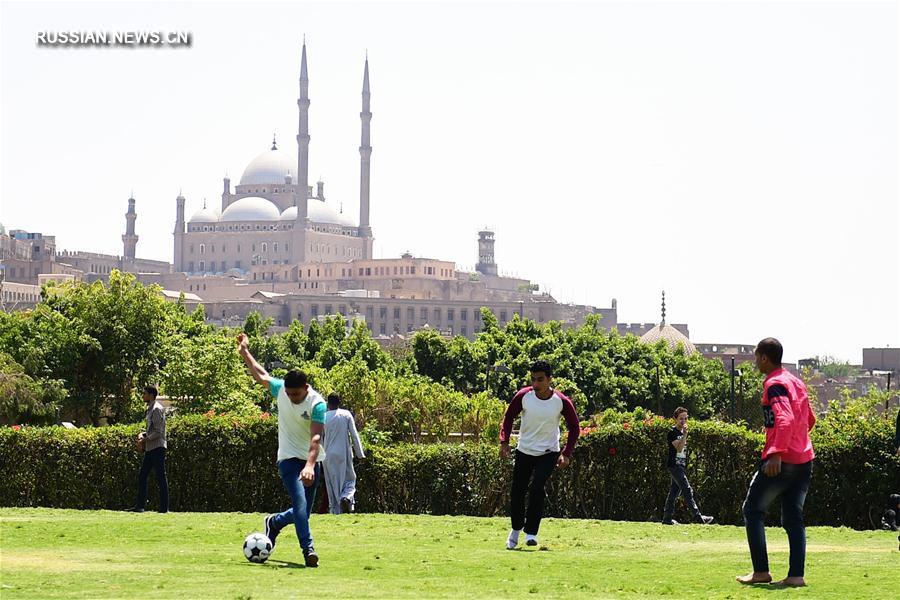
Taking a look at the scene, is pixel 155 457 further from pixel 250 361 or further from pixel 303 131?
pixel 303 131

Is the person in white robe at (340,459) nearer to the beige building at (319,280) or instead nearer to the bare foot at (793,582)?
the bare foot at (793,582)

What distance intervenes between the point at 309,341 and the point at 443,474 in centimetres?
5003

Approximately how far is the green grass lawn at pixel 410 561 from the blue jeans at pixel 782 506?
240mm

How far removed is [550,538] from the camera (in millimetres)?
13281

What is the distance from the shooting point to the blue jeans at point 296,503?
10.8 metres

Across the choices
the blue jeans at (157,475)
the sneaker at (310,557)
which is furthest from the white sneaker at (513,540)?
the blue jeans at (157,475)

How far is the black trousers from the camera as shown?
12.3 m

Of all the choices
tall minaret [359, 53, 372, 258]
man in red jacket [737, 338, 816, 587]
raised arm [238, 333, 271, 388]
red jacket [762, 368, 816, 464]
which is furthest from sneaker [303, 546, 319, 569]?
tall minaret [359, 53, 372, 258]

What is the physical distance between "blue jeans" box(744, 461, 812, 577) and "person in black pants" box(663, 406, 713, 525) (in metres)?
5.64

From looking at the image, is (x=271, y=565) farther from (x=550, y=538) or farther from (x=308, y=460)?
(x=550, y=538)

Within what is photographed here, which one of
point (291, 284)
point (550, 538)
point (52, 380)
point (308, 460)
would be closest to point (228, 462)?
point (550, 538)

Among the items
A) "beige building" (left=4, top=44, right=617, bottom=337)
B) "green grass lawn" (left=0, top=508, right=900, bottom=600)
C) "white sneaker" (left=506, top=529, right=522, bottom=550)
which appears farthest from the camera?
"beige building" (left=4, top=44, right=617, bottom=337)

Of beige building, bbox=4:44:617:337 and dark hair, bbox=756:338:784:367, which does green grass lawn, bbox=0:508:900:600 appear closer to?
dark hair, bbox=756:338:784:367

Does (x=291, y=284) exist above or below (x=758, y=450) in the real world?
above
